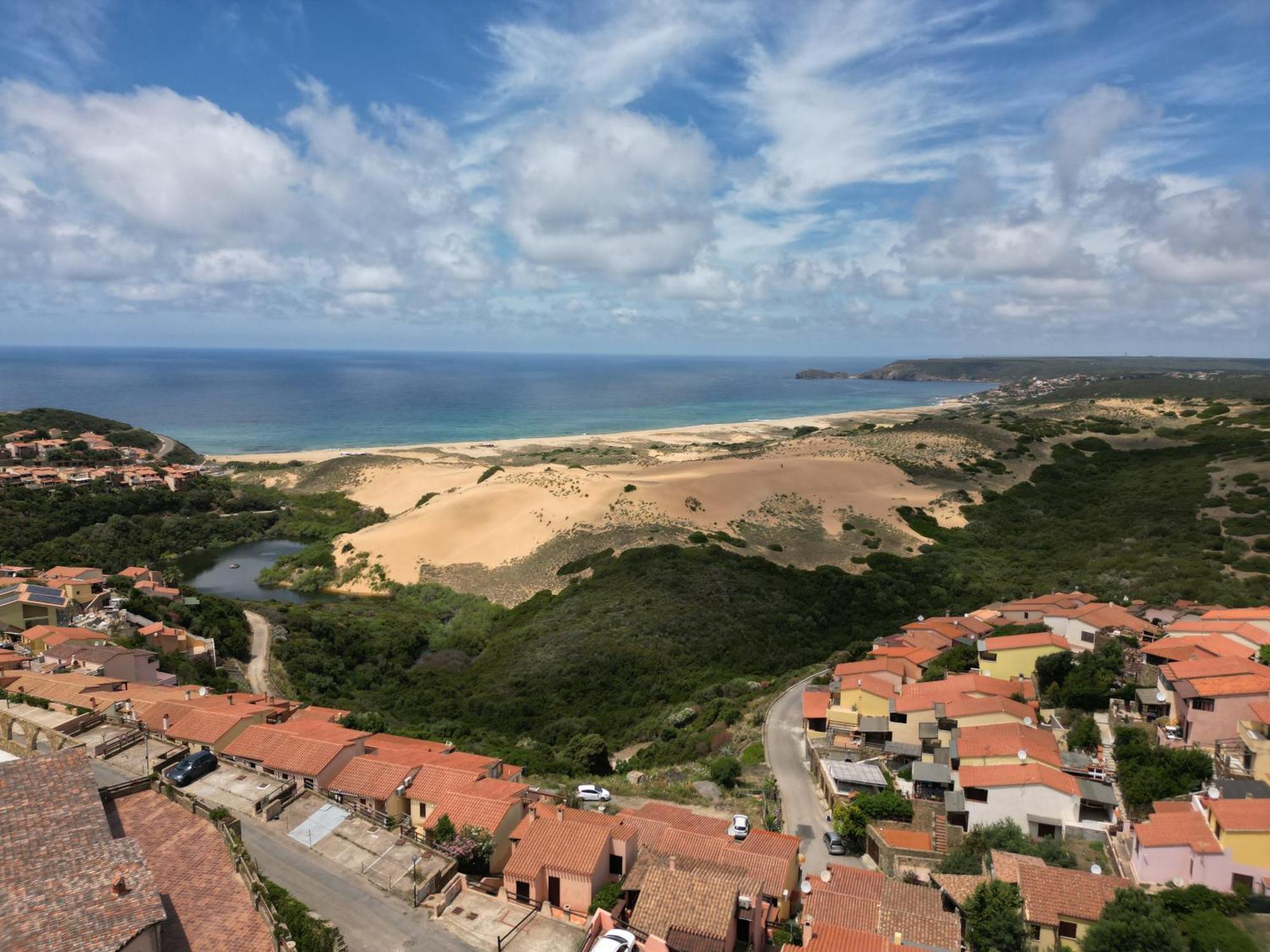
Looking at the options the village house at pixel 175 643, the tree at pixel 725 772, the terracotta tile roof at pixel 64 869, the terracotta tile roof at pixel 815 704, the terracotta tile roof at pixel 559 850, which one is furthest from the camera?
the village house at pixel 175 643

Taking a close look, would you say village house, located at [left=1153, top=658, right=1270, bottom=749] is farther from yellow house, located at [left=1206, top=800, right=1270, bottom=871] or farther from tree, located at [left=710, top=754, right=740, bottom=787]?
tree, located at [left=710, top=754, right=740, bottom=787]

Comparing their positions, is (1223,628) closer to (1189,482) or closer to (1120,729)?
(1120,729)

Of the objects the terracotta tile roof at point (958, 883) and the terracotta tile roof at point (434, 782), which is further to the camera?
the terracotta tile roof at point (434, 782)

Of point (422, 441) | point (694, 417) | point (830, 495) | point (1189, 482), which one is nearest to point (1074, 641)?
point (830, 495)

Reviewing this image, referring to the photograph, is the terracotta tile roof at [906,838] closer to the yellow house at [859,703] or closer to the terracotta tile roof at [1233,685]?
the yellow house at [859,703]

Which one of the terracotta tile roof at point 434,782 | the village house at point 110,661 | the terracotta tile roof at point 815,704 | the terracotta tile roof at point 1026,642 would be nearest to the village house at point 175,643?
the village house at point 110,661
